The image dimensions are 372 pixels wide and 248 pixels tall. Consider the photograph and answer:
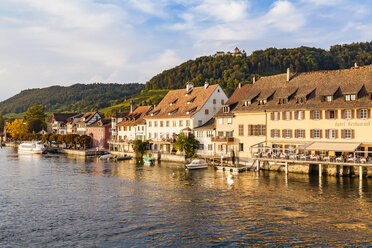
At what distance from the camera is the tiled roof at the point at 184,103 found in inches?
A: 3400

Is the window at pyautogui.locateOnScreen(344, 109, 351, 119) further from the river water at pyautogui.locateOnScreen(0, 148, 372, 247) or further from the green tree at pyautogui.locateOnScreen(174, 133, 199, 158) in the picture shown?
the green tree at pyautogui.locateOnScreen(174, 133, 199, 158)

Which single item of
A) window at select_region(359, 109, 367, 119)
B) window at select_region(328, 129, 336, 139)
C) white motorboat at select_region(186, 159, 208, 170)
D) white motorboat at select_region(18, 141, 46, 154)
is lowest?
white motorboat at select_region(186, 159, 208, 170)

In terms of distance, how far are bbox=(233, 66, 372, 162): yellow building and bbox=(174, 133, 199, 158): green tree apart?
457 inches

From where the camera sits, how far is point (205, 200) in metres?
41.3

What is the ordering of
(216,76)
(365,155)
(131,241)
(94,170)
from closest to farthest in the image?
(131,241)
(365,155)
(94,170)
(216,76)

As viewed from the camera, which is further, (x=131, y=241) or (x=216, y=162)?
(x=216, y=162)

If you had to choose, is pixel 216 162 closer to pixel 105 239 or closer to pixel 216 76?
pixel 105 239

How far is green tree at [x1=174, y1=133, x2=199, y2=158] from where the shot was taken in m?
79.1

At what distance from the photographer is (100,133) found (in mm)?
125188

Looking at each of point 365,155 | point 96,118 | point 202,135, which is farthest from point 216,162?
point 96,118

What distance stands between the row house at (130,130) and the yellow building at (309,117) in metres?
36.6

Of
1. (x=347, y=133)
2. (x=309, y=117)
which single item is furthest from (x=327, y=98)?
(x=347, y=133)

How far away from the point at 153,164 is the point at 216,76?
12328 cm

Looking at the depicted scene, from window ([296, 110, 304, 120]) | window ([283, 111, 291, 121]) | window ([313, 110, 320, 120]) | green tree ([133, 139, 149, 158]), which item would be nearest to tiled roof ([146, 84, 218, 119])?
green tree ([133, 139, 149, 158])
